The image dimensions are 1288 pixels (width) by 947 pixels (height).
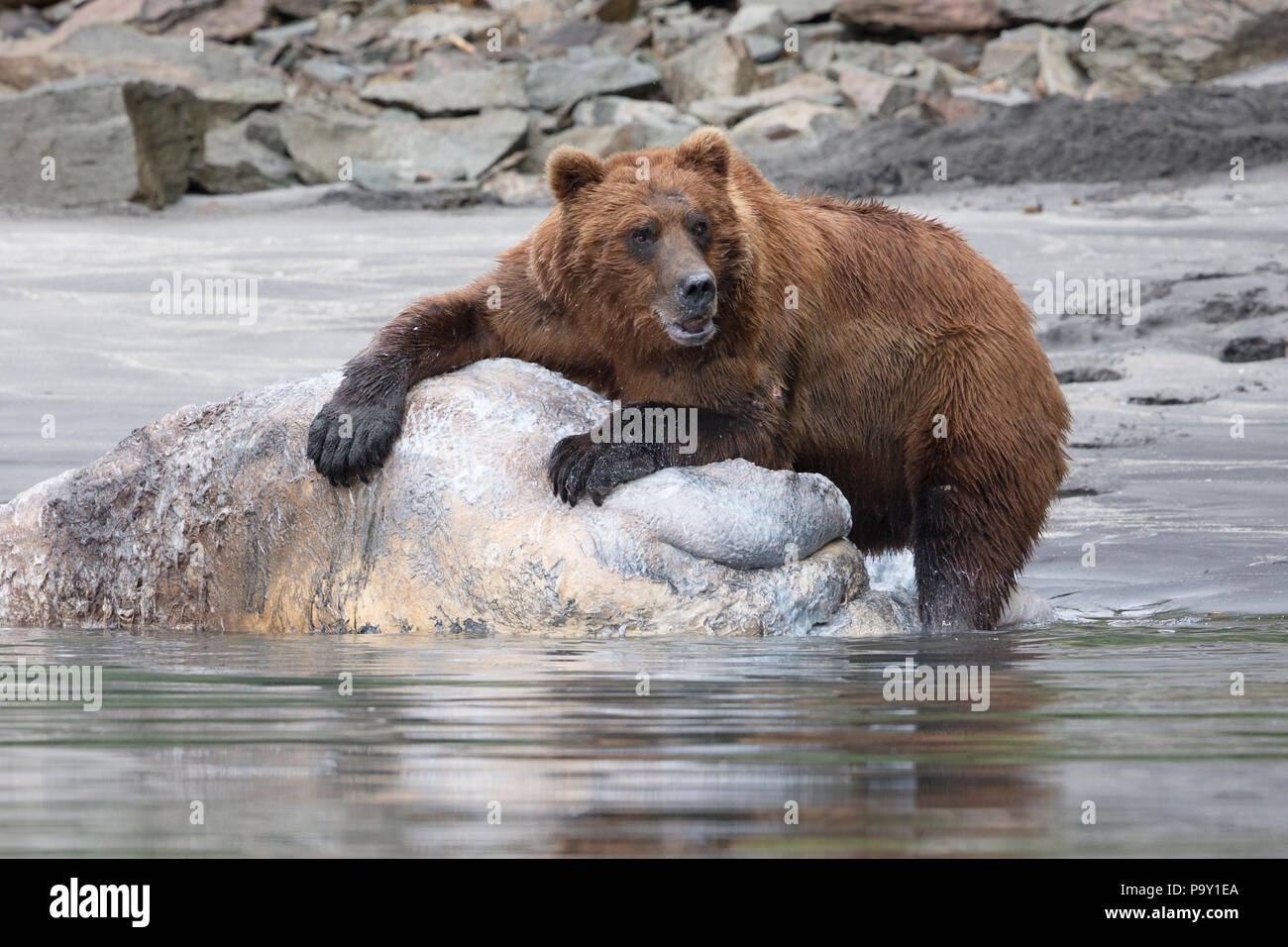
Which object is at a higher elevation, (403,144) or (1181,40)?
(1181,40)

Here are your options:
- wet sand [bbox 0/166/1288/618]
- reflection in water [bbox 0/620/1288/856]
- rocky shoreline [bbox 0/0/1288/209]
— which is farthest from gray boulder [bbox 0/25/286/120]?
reflection in water [bbox 0/620/1288/856]

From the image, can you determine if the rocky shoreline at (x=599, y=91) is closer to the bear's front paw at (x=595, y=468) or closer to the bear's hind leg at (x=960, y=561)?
the bear's hind leg at (x=960, y=561)

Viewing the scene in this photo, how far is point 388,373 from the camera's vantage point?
6730 millimetres

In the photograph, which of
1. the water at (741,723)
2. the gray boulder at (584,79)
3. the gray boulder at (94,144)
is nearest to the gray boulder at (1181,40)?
the gray boulder at (584,79)

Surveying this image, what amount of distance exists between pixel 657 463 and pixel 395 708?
6.36 feet

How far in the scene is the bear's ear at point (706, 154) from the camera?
6.73 metres

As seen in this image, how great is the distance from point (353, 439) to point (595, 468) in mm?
923

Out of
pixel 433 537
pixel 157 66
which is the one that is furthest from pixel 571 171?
pixel 157 66

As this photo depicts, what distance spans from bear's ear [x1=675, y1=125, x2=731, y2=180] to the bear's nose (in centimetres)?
65

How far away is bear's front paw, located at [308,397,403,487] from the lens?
21.9 feet

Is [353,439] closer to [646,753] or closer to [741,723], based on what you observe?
[741,723]

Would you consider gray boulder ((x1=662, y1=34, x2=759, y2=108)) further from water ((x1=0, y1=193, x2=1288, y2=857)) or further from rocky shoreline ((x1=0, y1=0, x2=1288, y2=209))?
water ((x1=0, y1=193, x2=1288, y2=857))

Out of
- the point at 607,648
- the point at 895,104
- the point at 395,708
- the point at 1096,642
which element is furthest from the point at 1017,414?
the point at 895,104

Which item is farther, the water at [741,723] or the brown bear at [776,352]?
the brown bear at [776,352]
